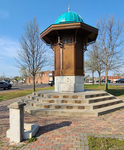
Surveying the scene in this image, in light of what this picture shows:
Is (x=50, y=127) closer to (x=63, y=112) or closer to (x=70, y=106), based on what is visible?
(x=63, y=112)

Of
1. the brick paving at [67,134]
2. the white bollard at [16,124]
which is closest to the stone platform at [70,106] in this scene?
the brick paving at [67,134]

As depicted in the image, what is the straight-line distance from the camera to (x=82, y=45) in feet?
29.3

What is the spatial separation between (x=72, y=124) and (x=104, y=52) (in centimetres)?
1405

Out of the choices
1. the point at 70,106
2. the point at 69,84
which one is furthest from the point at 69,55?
the point at 70,106

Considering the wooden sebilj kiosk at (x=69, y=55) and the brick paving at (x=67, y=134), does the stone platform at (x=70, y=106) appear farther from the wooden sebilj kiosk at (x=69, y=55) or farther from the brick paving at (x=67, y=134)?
the wooden sebilj kiosk at (x=69, y=55)

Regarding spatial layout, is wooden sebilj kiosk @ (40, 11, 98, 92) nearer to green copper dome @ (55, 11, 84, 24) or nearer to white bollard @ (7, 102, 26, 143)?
green copper dome @ (55, 11, 84, 24)

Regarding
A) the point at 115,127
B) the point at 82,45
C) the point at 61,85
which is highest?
the point at 82,45

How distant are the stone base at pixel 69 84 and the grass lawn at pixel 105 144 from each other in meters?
4.85

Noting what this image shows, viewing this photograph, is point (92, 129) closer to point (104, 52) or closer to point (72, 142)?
point (72, 142)

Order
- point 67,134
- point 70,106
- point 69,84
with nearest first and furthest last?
point 67,134 < point 70,106 < point 69,84

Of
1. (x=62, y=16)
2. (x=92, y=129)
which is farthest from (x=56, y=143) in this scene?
(x=62, y=16)

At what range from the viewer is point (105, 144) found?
9.53 ft

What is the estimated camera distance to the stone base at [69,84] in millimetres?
7949

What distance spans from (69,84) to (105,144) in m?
5.24
